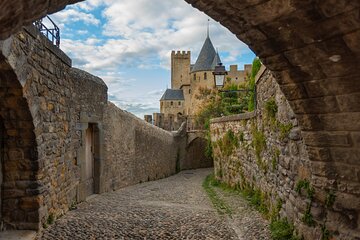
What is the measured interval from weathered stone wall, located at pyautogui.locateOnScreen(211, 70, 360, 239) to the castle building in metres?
30.3

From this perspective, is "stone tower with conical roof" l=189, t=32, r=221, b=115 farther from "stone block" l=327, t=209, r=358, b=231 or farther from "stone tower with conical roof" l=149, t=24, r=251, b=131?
"stone block" l=327, t=209, r=358, b=231

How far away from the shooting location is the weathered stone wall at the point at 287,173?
10.9 feet

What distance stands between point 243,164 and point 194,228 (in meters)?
3.90

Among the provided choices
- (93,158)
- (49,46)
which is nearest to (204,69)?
(93,158)

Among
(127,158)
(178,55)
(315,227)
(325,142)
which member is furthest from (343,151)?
(178,55)

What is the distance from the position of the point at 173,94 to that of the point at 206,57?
8309 millimetres

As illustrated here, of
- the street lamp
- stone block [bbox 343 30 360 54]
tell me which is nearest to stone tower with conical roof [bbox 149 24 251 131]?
the street lamp

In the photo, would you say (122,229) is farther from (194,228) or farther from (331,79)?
(331,79)

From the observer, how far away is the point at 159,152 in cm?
1638

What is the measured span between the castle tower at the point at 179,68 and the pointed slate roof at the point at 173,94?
387cm

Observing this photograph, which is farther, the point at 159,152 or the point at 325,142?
the point at 159,152

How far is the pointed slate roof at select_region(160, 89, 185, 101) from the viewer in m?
52.1

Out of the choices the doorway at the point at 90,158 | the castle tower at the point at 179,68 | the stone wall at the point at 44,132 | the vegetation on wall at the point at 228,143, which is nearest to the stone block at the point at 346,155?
the stone wall at the point at 44,132

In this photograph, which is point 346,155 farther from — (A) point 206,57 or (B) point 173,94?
(B) point 173,94
